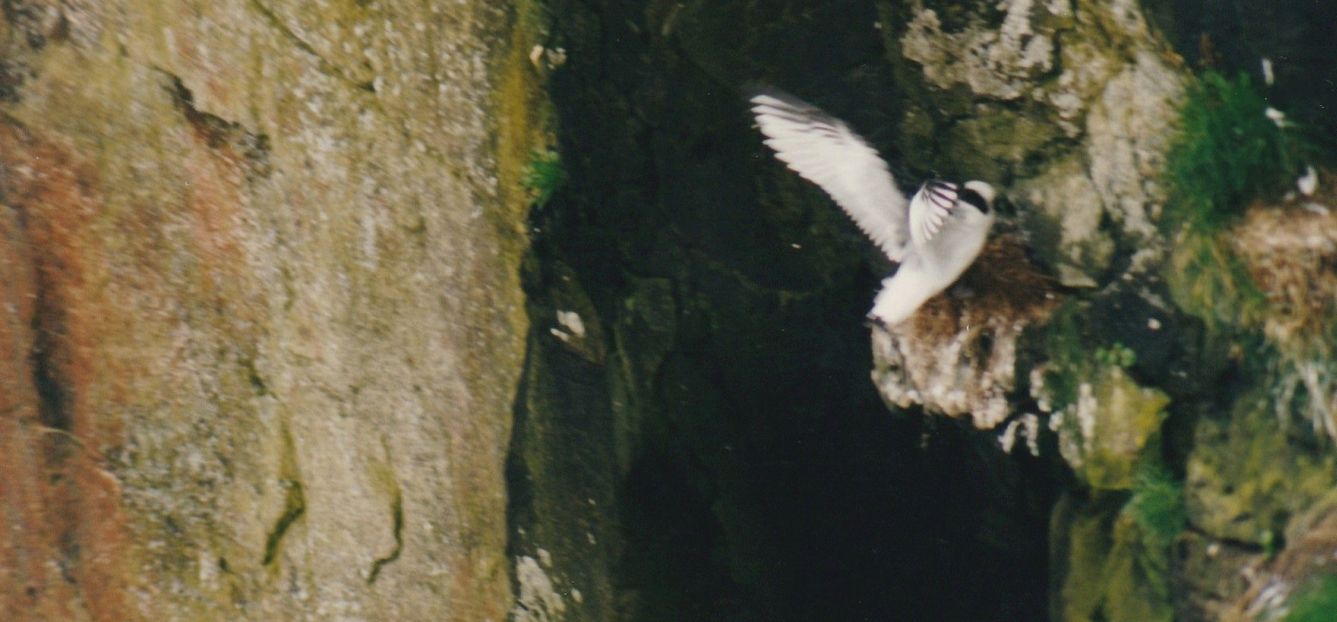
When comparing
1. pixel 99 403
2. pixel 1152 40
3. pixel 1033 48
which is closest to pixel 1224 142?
pixel 1152 40

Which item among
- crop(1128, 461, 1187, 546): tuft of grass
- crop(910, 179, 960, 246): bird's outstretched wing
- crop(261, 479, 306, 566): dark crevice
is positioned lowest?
crop(261, 479, 306, 566): dark crevice

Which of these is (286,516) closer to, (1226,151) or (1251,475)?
(1251,475)

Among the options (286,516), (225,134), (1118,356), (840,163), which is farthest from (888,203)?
(286,516)

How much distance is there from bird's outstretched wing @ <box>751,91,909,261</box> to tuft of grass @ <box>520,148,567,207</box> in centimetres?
72

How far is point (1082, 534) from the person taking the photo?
302 cm

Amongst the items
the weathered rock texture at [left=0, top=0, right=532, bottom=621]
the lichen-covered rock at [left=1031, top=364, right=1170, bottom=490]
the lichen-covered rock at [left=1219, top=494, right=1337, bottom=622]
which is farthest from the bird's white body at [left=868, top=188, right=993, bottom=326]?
the weathered rock texture at [left=0, top=0, right=532, bottom=621]

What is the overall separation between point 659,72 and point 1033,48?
96cm

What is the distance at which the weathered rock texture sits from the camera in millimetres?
3652

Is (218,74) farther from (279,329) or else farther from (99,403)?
(99,403)

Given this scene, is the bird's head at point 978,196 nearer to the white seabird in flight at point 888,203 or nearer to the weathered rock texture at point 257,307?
the white seabird in flight at point 888,203

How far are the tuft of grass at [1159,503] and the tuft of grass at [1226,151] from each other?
1.81ft

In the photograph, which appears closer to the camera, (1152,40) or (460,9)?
(1152,40)

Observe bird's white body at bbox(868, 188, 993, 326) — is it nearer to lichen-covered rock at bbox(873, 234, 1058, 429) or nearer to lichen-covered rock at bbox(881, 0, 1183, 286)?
lichen-covered rock at bbox(873, 234, 1058, 429)

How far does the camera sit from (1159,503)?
2.83 metres
